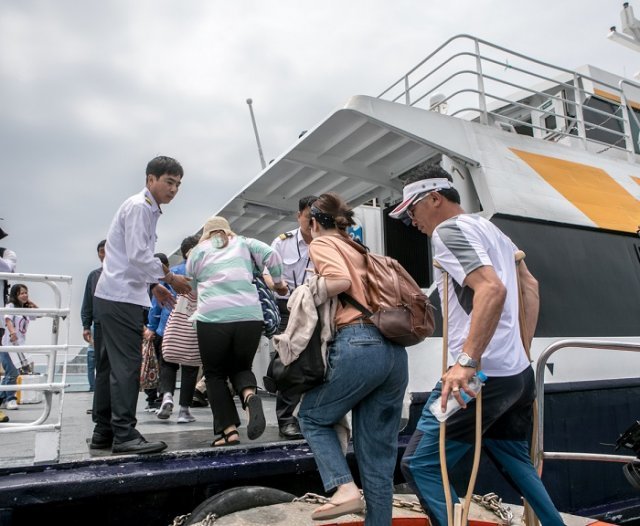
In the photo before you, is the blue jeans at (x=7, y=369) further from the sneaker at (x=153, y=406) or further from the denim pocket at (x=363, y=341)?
the denim pocket at (x=363, y=341)

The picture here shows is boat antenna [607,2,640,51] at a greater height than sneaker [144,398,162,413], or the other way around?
boat antenna [607,2,640,51]

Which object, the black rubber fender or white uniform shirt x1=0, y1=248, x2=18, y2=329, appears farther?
white uniform shirt x1=0, y1=248, x2=18, y2=329

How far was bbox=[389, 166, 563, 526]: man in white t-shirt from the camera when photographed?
2.04m

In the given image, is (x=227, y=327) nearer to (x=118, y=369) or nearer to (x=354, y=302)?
(x=118, y=369)

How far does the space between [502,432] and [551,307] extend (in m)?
2.11

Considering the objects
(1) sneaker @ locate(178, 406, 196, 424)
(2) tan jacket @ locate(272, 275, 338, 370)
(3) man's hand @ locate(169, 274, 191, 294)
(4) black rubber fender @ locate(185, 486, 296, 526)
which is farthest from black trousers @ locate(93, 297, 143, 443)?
(2) tan jacket @ locate(272, 275, 338, 370)

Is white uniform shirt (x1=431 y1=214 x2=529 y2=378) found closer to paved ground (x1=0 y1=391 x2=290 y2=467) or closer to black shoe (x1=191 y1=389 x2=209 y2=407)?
paved ground (x1=0 y1=391 x2=290 y2=467)

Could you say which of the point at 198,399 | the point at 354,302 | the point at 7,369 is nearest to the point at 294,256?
the point at 198,399

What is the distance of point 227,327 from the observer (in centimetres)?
332

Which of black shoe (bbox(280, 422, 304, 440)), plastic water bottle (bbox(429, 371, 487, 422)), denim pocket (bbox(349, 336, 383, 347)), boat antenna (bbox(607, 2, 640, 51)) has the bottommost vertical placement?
black shoe (bbox(280, 422, 304, 440))

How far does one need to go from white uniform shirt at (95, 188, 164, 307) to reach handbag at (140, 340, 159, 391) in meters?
2.22

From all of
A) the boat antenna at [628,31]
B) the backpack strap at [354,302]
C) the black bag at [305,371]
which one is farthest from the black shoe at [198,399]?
the boat antenna at [628,31]

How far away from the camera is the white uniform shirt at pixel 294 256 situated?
4.40m

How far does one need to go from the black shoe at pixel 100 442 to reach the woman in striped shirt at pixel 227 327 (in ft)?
1.91
